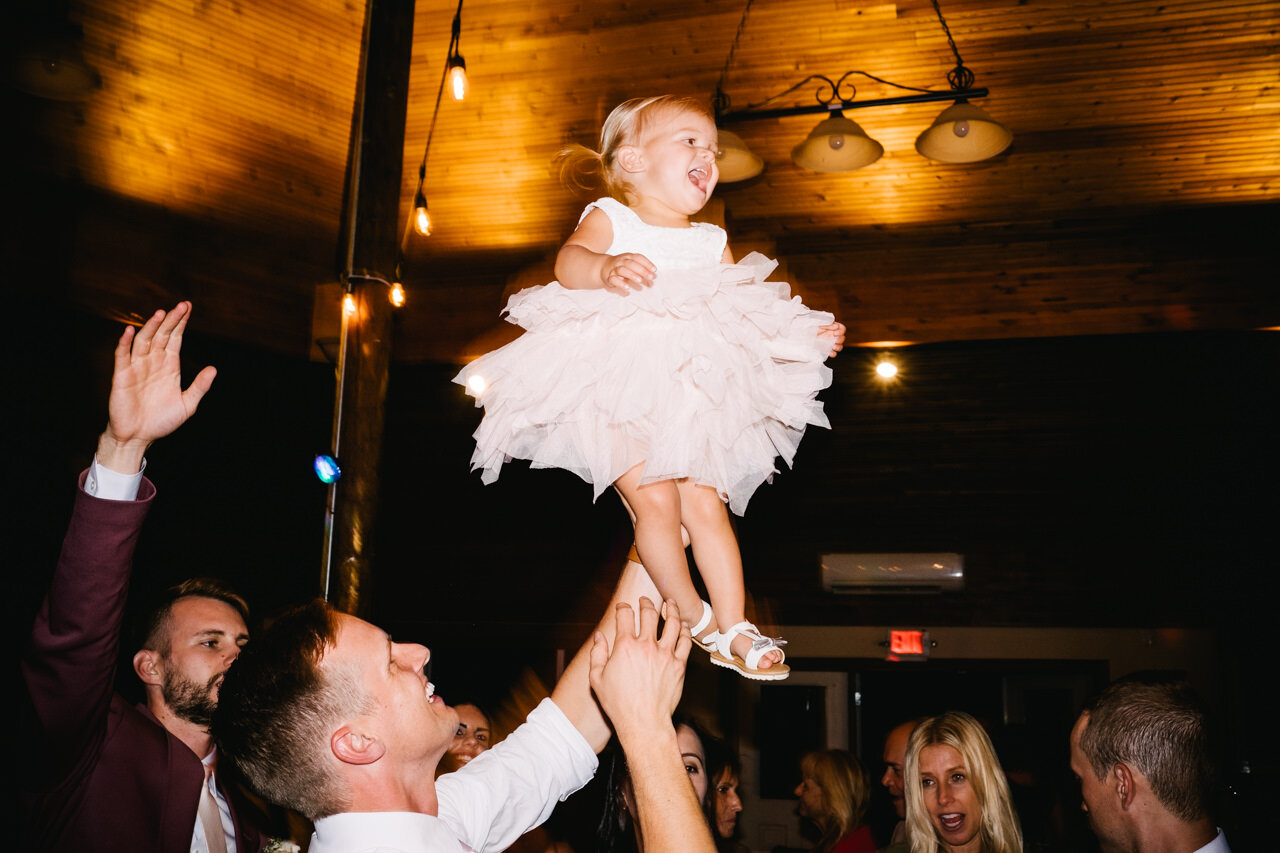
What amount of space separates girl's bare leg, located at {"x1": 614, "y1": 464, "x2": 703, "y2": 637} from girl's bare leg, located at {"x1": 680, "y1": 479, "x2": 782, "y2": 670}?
0.05m

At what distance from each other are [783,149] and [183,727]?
18.5 ft

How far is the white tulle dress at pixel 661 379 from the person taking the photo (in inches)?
69.1

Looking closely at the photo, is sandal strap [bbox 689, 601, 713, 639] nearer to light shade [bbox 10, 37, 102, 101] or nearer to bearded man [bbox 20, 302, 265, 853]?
bearded man [bbox 20, 302, 265, 853]

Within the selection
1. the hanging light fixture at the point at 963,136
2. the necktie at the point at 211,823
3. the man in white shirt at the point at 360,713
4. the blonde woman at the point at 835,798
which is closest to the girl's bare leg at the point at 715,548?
the man in white shirt at the point at 360,713

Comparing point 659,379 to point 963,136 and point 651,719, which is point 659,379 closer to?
point 651,719

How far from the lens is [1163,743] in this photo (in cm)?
243

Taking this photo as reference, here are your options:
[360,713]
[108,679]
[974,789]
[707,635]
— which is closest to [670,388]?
[707,635]

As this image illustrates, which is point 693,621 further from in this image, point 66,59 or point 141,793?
point 66,59

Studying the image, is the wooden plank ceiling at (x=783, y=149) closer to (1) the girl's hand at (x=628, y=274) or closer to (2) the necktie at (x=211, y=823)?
(1) the girl's hand at (x=628, y=274)

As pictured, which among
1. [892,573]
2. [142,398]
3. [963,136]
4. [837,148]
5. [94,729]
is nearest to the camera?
[142,398]

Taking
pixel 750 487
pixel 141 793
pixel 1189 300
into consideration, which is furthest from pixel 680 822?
pixel 1189 300

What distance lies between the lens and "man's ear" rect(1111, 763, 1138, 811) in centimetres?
245

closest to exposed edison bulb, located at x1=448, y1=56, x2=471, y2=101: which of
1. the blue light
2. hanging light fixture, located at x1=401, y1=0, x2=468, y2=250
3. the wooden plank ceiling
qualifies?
hanging light fixture, located at x1=401, y1=0, x2=468, y2=250

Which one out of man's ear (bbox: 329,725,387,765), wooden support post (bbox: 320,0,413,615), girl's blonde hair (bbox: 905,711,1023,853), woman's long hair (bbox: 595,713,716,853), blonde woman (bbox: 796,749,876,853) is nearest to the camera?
man's ear (bbox: 329,725,387,765)
